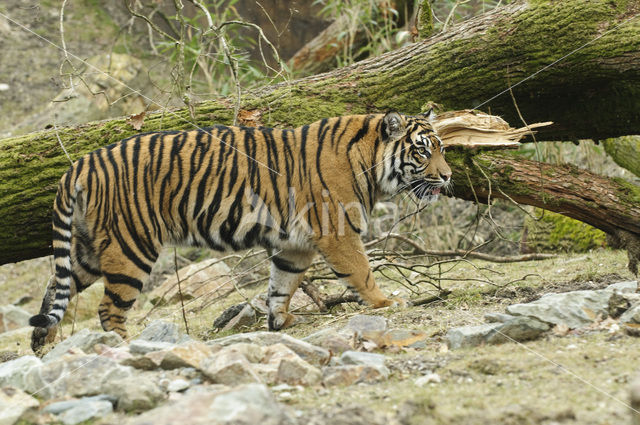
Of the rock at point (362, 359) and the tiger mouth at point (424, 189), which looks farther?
the tiger mouth at point (424, 189)

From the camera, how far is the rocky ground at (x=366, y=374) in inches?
101

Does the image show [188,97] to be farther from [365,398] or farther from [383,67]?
[365,398]

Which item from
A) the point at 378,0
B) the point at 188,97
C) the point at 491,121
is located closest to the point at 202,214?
the point at 188,97

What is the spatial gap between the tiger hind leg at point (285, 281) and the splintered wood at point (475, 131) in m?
1.55

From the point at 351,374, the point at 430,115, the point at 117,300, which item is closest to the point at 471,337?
the point at 351,374

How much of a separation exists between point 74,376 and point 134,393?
45 cm

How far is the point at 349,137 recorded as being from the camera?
5492 mm

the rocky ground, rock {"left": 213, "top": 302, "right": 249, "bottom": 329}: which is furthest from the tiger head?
rock {"left": 213, "top": 302, "right": 249, "bottom": 329}

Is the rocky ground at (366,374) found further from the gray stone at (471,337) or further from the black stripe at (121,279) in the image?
the black stripe at (121,279)

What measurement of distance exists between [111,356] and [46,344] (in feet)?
8.57

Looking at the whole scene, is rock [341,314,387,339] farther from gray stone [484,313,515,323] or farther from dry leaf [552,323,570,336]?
dry leaf [552,323,570,336]

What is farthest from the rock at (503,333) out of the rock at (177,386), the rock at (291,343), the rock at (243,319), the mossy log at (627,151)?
the mossy log at (627,151)

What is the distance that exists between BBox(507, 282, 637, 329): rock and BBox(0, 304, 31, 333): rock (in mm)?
7055

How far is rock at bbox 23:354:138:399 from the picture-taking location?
119 inches
